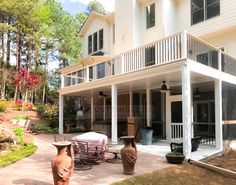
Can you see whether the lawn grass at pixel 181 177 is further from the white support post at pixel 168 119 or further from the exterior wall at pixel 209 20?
the exterior wall at pixel 209 20

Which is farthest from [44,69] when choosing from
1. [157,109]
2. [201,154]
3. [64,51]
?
[201,154]

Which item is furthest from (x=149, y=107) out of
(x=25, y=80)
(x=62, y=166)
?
(x=25, y=80)

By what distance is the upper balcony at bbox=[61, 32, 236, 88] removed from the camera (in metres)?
10.5

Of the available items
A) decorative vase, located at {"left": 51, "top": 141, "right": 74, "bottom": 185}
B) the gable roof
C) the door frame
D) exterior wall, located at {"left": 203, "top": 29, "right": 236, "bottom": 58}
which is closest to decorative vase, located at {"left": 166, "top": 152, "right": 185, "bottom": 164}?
decorative vase, located at {"left": 51, "top": 141, "right": 74, "bottom": 185}

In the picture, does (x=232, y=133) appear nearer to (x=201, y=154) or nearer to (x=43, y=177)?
(x=201, y=154)

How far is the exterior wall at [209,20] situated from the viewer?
46.5 feet

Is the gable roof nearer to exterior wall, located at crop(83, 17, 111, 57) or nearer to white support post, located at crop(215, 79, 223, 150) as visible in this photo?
exterior wall, located at crop(83, 17, 111, 57)

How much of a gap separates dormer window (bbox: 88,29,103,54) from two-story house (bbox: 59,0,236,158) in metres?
1.12

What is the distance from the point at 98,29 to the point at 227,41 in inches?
460

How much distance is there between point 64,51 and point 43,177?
31964 millimetres

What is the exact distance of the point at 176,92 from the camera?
1514 centimetres

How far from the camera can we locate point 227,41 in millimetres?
14734

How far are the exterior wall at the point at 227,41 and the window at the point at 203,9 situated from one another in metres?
1.19

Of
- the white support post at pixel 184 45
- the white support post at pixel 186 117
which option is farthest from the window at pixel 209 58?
the white support post at pixel 186 117
